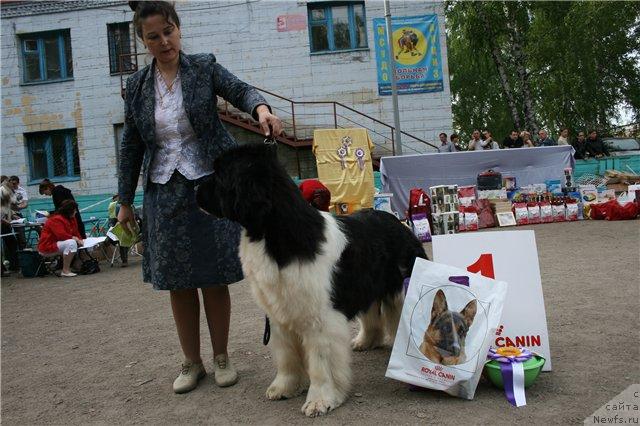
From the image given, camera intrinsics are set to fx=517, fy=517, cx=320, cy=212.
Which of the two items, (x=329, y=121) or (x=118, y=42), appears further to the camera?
(x=118, y=42)

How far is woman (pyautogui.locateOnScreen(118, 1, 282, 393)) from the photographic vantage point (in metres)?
2.92

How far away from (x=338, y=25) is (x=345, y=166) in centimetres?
663

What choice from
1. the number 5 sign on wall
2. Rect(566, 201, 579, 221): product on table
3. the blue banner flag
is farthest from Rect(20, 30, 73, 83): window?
the number 5 sign on wall

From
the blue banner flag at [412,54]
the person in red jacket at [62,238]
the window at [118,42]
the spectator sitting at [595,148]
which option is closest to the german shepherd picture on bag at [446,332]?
the person in red jacket at [62,238]

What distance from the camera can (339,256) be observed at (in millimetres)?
2660

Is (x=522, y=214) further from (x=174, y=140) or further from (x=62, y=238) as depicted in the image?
(x=174, y=140)

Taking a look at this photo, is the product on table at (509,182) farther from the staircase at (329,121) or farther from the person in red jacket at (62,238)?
the person in red jacket at (62,238)

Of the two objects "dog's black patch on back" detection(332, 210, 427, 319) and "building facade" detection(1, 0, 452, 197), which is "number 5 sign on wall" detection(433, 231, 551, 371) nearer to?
"dog's black patch on back" detection(332, 210, 427, 319)

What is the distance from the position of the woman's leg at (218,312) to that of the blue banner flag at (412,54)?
1365 centimetres

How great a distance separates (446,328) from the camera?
2.68 meters

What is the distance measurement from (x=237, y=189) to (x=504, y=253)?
5.19ft

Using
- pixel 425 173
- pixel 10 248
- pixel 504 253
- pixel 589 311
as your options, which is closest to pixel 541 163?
pixel 425 173

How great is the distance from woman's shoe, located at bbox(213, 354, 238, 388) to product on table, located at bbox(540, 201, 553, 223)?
922 cm

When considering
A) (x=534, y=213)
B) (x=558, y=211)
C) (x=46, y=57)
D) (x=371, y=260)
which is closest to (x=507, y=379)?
(x=371, y=260)
